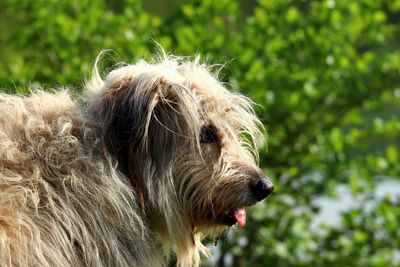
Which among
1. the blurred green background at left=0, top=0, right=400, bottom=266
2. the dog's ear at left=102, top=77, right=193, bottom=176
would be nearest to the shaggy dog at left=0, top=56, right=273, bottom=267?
the dog's ear at left=102, top=77, right=193, bottom=176

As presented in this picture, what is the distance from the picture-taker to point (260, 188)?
8.88 feet

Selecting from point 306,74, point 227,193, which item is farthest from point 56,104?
point 306,74

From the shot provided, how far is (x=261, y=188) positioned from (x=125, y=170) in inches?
23.4

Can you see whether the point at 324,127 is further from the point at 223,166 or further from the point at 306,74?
the point at 223,166

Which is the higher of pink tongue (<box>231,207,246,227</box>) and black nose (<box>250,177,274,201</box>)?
black nose (<box>250,177,274,201</box>)

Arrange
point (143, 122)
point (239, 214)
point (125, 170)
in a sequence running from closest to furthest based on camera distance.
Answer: point (143, 122), point (125, 170), point (239, 214)

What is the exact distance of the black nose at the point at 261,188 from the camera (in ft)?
8.87

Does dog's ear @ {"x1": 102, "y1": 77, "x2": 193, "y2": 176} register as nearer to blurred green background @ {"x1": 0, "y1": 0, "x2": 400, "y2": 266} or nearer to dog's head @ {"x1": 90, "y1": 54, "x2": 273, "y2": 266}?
dog's head @ {"x1": 90, "y1": 54, "x2": 273, "y2": 266}

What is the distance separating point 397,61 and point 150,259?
3.19 metres

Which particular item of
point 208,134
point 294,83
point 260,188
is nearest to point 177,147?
point 208,134

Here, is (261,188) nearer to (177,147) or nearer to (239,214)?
(239,214)

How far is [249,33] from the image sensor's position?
478 centimetres

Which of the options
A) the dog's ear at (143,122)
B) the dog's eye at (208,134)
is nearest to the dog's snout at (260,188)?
the dog's eye at (208,134)

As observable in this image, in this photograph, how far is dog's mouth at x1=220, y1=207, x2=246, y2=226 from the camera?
278cm
